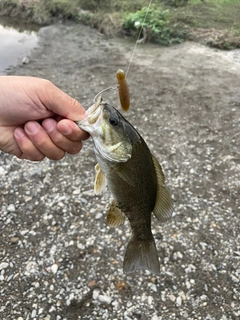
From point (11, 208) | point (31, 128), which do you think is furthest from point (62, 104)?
point (11, 208)

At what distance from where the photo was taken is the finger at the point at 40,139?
2.36 metres

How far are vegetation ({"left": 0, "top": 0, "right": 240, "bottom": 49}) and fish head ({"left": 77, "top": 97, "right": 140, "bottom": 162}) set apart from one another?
872 centimetres

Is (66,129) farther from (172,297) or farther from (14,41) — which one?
(14,41)

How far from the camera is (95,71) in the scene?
9078 millimetres

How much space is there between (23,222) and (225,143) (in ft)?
11.3

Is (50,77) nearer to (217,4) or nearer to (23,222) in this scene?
(23,222)

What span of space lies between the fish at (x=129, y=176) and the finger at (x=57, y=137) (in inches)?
8.0

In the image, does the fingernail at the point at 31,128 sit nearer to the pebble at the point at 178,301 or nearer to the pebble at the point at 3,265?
the pebble at the point at 3,265

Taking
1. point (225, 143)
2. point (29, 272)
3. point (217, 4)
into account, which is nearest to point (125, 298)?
point (29, 272)

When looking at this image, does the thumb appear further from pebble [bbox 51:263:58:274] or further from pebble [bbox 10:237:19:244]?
pebble [bbox 10:237:19:244]

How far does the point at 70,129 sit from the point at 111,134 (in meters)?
0.34

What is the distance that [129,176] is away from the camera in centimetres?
205

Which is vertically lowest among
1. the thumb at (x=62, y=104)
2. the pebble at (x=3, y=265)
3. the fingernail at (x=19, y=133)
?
the pebble at (x=3, y=265)

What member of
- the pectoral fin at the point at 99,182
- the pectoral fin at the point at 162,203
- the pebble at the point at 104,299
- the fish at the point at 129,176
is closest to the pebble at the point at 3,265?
A: the pebble at the point at 104,299
